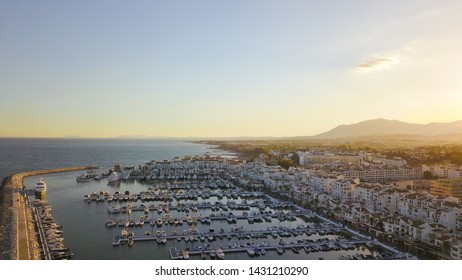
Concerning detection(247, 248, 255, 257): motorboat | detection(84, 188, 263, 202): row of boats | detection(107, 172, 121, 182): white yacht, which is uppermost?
detection(107, 172, 121, 182): white yacht

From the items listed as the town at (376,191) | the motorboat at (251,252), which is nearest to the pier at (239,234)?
the motorboat at (251,252)

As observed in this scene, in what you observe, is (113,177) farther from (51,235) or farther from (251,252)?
(251,252)

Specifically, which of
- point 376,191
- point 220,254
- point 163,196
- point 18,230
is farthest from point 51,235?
point 376,191

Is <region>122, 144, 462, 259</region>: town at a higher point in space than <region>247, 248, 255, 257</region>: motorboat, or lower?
higher

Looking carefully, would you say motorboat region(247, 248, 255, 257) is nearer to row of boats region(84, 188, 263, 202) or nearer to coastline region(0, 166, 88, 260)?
coastline region(0, 166, 88, 260)

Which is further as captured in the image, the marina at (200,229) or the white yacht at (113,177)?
the white yacht at (113,177)

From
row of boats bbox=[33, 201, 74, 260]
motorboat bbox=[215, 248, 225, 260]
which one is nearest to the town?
motorboat bbox=[215, 248, 225, 260]

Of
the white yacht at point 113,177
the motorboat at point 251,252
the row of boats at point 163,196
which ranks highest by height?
the white yacht at point 113,177

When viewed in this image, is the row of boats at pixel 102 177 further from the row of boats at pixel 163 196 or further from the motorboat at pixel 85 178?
the row of boats at pixel 163 196
